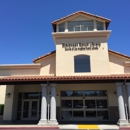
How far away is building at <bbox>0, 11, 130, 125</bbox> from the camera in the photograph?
49.1ft

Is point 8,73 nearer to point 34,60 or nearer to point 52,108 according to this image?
point 34,60

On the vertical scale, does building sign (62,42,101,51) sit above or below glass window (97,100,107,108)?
above

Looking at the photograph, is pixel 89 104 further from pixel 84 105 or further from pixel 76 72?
pixel 76 72

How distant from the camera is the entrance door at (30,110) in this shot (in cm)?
1573

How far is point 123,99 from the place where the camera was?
12734 mm

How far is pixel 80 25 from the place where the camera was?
1684 cm

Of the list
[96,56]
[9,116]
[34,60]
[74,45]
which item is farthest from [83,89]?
[9,116]

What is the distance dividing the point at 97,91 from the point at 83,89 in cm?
149

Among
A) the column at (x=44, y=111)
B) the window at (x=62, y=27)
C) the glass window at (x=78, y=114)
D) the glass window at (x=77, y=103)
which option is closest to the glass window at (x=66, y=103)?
the glass window at (x=77, y=103)

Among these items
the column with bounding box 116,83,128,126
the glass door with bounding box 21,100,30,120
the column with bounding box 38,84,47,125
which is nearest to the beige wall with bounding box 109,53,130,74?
the column with bounding box 116,83,128,126

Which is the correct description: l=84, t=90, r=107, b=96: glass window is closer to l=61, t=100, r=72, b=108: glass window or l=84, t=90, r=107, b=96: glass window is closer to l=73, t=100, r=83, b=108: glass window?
l=73, t=100, r=83, b=108: glass window

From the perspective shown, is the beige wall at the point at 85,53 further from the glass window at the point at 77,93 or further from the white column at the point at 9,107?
the white column at the point at 9,107

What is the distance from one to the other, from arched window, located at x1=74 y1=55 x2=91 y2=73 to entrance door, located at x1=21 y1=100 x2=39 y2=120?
5.73 meters

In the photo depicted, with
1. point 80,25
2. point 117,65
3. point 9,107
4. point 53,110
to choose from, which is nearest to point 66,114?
point 53,110
